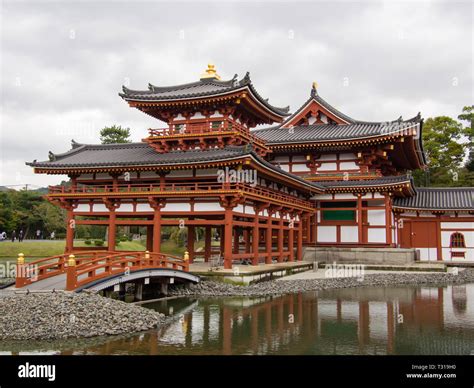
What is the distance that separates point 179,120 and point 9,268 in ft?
55.9

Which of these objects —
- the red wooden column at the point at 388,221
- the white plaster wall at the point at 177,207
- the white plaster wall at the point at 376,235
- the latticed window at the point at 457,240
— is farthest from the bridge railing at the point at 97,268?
the latticed window at the point at 457,240

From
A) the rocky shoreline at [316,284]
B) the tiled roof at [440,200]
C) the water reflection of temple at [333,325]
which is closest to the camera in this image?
the water reflection of temple at [333,325]

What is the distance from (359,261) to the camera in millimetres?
36875

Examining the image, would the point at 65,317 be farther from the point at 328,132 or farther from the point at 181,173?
the point at 328,132

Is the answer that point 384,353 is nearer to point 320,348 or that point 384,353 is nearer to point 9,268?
point 320,348

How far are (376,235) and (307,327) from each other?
2250 centimetres

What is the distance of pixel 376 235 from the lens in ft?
124

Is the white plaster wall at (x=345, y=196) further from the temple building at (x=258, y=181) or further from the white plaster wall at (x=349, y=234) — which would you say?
the white plaster wall at (x=349, y=234)

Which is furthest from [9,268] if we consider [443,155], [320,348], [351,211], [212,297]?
[443,155]

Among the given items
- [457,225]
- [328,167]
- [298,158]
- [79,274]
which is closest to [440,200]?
[457,225]

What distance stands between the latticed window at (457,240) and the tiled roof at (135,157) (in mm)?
13207
